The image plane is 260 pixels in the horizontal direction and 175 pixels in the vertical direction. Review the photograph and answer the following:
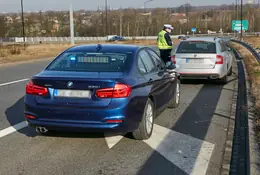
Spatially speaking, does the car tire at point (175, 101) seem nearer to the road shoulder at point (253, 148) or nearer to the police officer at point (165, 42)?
the road shoulder at point (253, 148)

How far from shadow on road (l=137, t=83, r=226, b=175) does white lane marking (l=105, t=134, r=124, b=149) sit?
0.70m

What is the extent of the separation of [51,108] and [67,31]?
364 feet

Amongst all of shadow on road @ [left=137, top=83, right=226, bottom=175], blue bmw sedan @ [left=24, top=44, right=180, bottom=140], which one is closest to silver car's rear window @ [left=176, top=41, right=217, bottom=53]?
shadow on road @ [left=137, top=83, right=226, bottom=175]

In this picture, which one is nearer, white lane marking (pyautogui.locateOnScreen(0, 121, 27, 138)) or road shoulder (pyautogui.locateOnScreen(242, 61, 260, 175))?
road shoulder (pyautogui.locateOnScreen(242, 61, 260, 175))

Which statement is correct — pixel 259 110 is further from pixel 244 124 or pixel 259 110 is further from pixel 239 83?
pixel 239 83

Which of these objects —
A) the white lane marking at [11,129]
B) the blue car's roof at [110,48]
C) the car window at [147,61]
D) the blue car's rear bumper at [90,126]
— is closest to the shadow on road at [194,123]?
the blue car's rear bumper at [90,126]

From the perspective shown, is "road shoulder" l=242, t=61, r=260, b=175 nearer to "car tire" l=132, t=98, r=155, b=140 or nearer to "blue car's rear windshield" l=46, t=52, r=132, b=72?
"car tire" l=132, t=98, r=155, b=140

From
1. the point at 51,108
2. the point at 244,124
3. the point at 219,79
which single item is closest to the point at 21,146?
the point at 51,108

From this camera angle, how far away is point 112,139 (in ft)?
21.4

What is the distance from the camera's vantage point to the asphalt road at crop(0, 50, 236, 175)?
16.9 feet

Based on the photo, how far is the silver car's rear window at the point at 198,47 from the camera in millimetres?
13055

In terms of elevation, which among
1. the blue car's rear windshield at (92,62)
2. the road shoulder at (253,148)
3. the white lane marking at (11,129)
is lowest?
the white lane marking at (11,129)

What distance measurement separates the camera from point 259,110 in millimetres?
7848

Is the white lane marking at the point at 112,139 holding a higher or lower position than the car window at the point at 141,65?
lower
